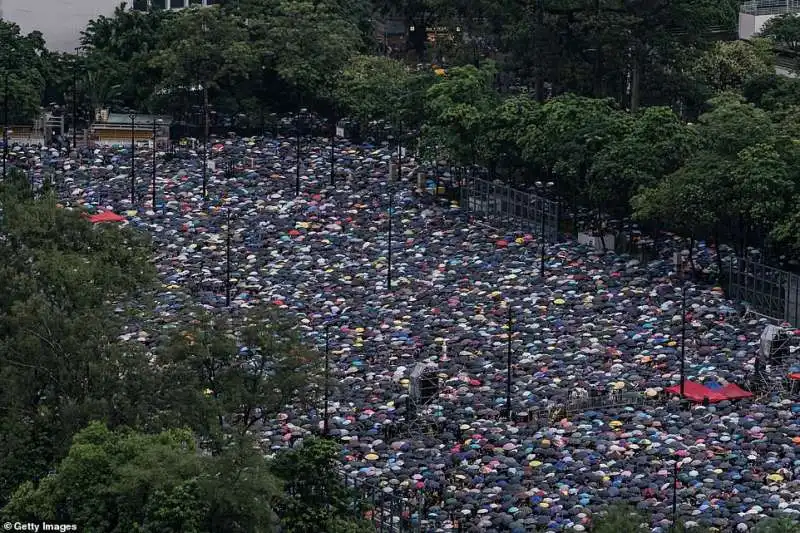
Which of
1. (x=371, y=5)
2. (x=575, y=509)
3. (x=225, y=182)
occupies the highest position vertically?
(x=371, y=5)

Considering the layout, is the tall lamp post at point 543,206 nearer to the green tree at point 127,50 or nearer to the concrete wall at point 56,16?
the green tree at point 127,50

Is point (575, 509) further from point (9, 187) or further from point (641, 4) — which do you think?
point (641, 4)

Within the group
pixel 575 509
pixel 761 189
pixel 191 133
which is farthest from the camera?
pixel 191 133

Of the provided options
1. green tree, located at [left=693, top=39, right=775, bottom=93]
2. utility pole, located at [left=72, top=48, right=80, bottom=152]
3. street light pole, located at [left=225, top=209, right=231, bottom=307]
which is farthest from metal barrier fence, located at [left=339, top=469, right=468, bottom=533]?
green tree, located at [left=693, top=39, right=775, bottom=93]

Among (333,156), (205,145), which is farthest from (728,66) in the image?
(205,145)

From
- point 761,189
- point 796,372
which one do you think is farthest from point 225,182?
point 796,372

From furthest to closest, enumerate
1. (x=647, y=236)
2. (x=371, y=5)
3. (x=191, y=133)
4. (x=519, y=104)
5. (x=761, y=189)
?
(x=371, y=5) → (x=191, y=133) → (x=519, y=104) → (x=647, y=236) → (x=761, y=189)

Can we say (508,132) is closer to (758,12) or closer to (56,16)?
(758,12)

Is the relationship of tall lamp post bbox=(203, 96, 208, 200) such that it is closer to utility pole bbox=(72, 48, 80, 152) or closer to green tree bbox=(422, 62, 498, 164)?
utility pole bbox=(72, 48, 80, 152)

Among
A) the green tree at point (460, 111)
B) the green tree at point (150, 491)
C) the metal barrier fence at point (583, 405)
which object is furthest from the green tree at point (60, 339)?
the green tree at point (460, 111)
